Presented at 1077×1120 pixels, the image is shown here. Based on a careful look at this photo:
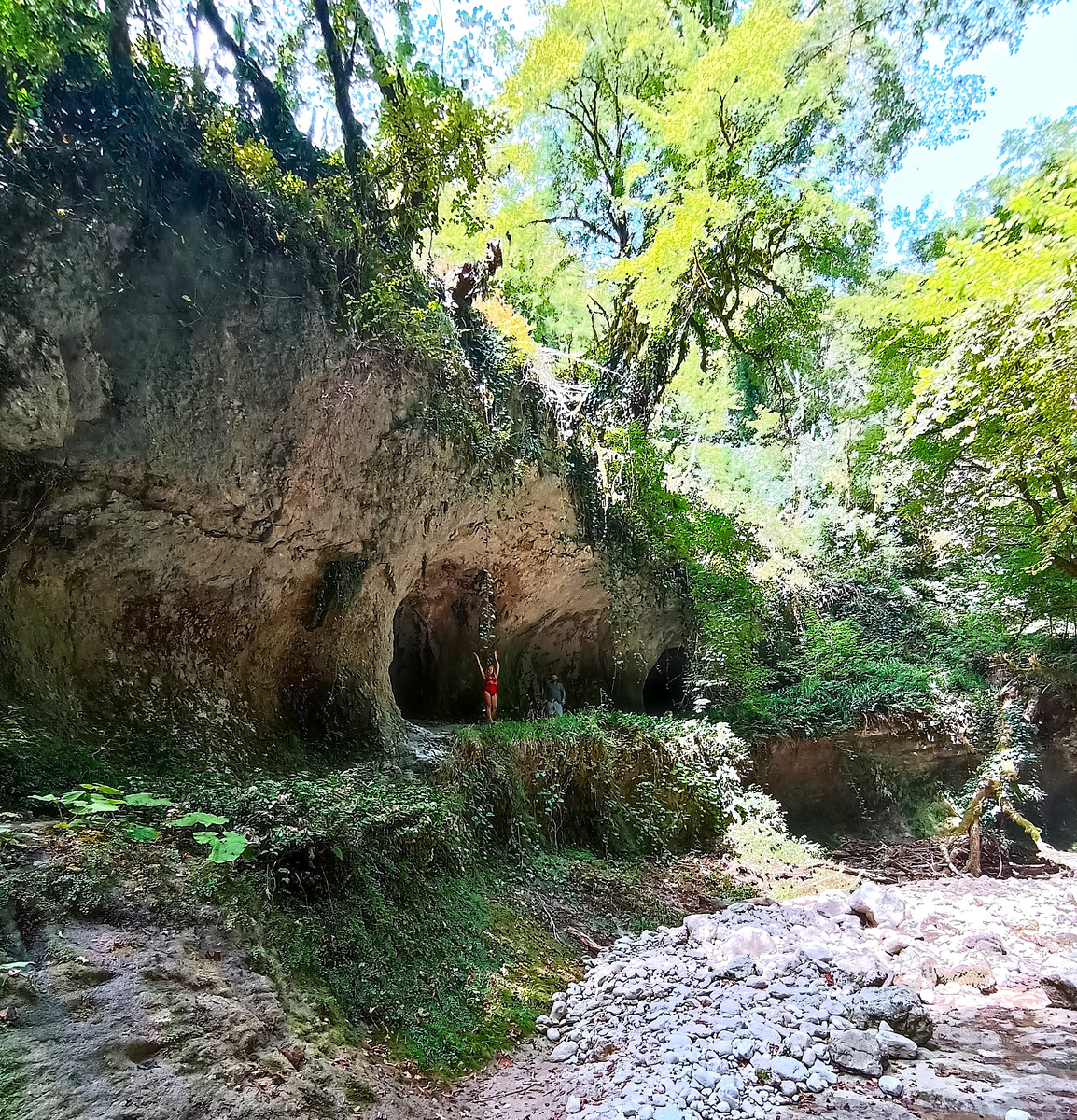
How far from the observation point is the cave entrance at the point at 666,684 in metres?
12.7

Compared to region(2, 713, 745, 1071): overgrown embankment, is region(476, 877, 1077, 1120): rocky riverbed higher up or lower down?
lower down

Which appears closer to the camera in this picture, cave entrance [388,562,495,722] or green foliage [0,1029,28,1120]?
green foliage [0,1029,28,1120]

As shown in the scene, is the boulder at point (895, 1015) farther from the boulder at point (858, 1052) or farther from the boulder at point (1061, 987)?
the boulder at point (1061, 987)

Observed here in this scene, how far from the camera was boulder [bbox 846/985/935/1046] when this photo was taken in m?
4.01

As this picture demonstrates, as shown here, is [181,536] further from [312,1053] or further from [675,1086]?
[675,1086]

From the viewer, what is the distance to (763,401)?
53.9 feet

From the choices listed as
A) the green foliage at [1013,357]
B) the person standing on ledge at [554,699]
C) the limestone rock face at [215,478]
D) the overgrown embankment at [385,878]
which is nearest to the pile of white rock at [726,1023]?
the overgrown embankment at [385,878]

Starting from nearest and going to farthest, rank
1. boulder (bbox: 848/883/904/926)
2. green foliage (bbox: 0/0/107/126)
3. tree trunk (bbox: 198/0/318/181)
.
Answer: green foliage (bbox: 0/0/107/126)
tree trunk (bbox: 198/0/318/181)
boulder (bbox: 848/883/904/926)

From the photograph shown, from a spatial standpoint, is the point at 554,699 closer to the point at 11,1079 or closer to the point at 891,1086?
the point at 891,1086

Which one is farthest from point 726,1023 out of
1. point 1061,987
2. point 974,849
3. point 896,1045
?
point 974,849

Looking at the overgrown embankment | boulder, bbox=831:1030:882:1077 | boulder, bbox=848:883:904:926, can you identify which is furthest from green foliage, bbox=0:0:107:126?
boulder, bbox=848:883:904:926

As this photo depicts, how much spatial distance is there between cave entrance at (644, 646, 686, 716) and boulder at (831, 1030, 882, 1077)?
827 centimetres

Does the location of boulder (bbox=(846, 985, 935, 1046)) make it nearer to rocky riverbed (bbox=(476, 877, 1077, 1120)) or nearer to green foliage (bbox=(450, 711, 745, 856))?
rocky riverbed (bbox=(476, 877, 1077, 1120))

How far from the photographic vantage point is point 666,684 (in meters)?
13.3
